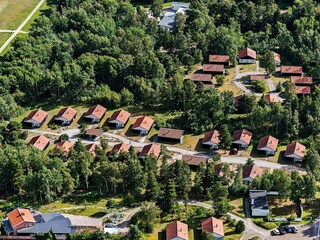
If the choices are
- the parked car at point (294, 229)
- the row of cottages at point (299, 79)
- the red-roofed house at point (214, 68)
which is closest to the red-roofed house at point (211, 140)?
the row of cottages at point (299, 79)

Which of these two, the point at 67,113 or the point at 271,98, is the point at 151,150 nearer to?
the point at 67,113

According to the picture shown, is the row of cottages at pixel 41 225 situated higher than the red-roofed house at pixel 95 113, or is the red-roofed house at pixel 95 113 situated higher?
the red-roofed house at pixel 95 113

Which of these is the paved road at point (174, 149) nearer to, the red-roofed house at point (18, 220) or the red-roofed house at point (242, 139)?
the red-roofed house at point (242, 139)

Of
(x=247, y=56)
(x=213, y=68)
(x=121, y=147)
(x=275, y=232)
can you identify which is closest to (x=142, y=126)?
(x=121, y=147)

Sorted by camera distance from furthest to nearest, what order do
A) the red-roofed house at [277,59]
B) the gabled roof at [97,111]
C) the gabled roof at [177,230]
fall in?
the red-roofed house at [277,59] → the gabled roof at [97,111] → the gabled roof at [177,230]

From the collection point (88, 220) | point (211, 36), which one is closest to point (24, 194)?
point (88, 220)
